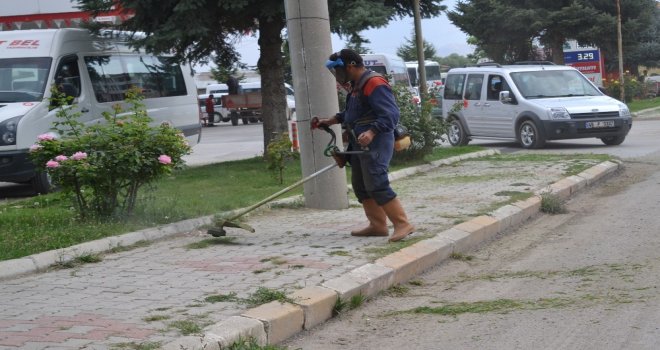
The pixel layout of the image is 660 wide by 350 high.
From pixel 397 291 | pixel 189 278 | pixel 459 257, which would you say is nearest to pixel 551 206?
pixel 459 257

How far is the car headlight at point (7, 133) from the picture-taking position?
1269cm

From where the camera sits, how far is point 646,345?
4.92m

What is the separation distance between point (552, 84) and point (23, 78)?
37.1ft

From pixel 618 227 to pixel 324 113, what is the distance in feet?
11.0

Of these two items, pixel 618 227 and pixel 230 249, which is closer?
pixel 230 249

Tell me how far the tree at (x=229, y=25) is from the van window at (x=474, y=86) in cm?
469

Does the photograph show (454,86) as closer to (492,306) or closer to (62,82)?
(62,82)

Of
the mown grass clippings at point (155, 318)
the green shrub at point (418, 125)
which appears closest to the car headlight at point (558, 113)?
the green shrub at point (418, 125)

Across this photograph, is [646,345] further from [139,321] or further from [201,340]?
[139,321]

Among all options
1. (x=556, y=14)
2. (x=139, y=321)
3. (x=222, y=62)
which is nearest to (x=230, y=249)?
(x=139, y=321)

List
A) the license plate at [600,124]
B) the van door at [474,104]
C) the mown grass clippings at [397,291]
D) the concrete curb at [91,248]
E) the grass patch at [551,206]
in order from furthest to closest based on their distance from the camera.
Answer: the van door at [474,104] → the license plate at [600,124] → the grass patch at [551,206] → the concrete curb at [91,248] → the mown grass clippings at [397,291]

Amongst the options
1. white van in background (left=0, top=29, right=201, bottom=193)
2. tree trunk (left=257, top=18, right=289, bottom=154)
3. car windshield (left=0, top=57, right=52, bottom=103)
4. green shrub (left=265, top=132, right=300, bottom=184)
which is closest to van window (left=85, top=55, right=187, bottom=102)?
white van in background (left=0, top=29, right=201, bottom=193)

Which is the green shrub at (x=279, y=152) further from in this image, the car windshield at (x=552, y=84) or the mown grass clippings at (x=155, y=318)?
the car windshield at (x=552, y=84)

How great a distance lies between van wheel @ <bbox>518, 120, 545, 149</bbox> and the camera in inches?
738
